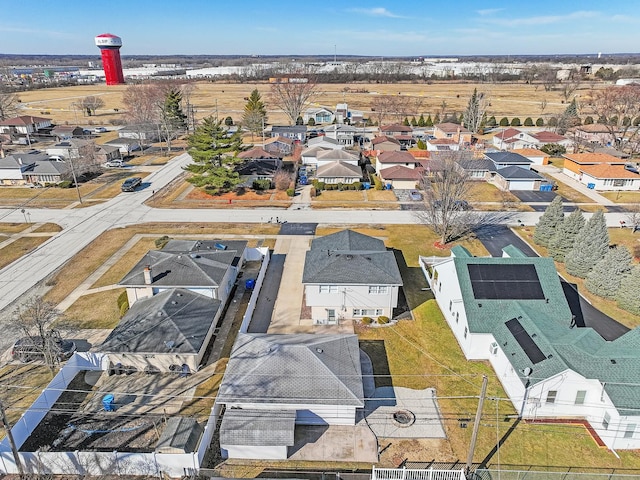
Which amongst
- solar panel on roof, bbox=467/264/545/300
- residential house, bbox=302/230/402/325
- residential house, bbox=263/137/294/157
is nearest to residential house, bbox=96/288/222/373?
residential house, bbox=302/230/402/325

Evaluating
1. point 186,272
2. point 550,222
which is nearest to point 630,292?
point 550,222

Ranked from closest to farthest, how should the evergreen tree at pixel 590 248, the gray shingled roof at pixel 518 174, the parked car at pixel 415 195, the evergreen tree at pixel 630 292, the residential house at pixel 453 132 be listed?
1. the evergreen tree at pixel 630 292
2. the evergreen tree at pixel 590 248
3. the parked car at pixel 415 195
4. the gray shingled roof at pixel 518 174
5. the residential house at pixel 453 132

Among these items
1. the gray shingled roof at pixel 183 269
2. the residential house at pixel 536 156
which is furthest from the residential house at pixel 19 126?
the residential house at pixel 536 156

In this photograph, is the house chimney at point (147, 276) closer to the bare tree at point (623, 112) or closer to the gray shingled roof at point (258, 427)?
the gray shingled roof at point (258, 427)

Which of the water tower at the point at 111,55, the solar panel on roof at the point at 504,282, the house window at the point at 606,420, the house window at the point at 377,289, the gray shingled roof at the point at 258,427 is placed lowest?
the house window at the point at 606,420

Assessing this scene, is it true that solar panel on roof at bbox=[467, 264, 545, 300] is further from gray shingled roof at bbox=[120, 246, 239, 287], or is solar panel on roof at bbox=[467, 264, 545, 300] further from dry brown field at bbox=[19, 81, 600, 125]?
dry brown field at bbox=[19, 81, 600, 125]

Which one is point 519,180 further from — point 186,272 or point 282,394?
point 282,394
